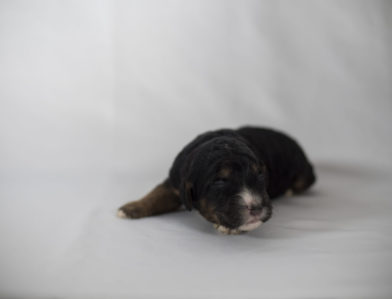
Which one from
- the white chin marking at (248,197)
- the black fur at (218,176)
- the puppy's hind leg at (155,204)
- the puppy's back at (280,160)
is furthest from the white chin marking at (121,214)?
the puppy's back at (280,160)

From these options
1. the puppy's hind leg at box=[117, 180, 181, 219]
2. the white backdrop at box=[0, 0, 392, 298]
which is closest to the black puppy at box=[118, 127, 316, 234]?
the puppy's hind leg at box=[117, 180, 181, 219]

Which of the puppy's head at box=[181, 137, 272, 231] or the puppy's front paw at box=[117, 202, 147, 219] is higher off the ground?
the puppy's head at box=[181, 137, 272, 231]

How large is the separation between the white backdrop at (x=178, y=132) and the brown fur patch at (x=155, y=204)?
0.44 feet

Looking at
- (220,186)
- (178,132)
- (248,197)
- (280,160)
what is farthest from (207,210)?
(178,132)

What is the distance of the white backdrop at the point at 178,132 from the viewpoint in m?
2.95

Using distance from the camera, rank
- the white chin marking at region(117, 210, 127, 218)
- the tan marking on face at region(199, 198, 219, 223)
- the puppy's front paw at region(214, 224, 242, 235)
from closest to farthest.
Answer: the tan marking on face at region(199, 198, 219, 223), the puppy's front paw at region(214, 224, 242, 235), the white chin marking at region(117, 210, 127, 218)

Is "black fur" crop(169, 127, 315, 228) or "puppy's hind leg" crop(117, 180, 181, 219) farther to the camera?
"puppy's hind leg" crop(117, 180, 181, 219)

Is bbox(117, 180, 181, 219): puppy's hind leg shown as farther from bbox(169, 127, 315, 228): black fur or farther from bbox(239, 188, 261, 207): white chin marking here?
bbox(239, 188, 261, 207): white chin marking

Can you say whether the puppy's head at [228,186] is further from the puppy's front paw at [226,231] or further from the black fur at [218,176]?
the puppy's front paw at [226,231]

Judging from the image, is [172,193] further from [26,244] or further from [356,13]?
[356,13]

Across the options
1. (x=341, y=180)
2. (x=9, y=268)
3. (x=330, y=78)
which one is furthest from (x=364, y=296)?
(x=330, y=78)

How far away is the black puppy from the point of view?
3264 mm

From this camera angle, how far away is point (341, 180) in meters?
5.29

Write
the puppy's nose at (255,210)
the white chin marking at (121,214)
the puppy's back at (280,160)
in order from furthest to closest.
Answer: the puppy's back at (280,160) → the white chin marking at (121,214) → the puppy's nose at (255,210)
